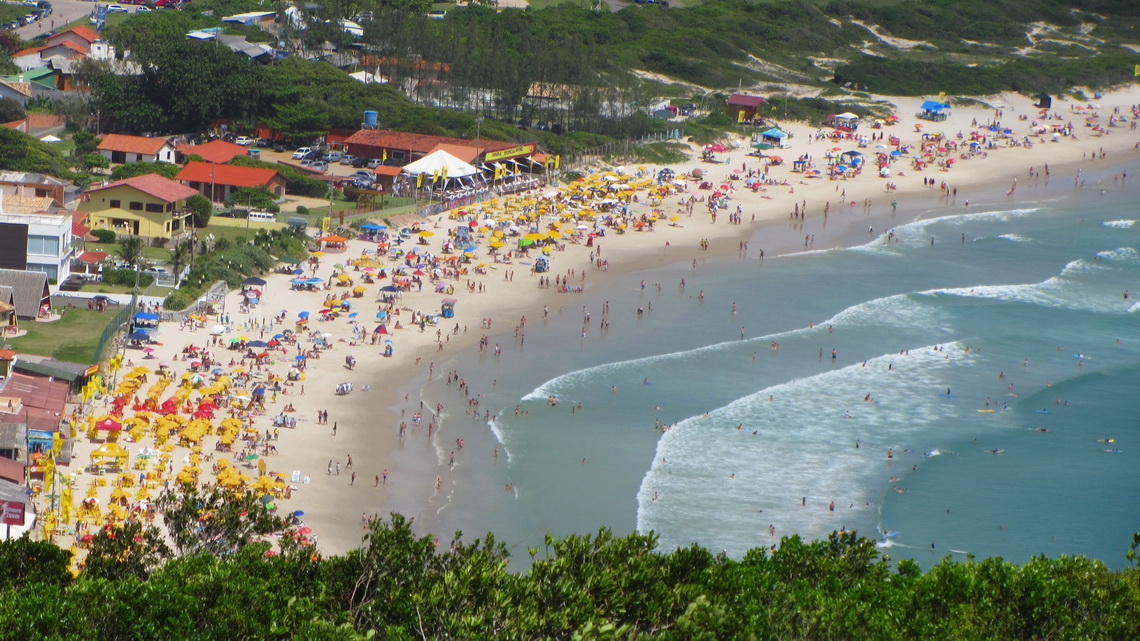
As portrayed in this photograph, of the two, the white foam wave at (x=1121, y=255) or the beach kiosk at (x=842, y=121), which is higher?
the beach kiosk at (x=842, y=121)

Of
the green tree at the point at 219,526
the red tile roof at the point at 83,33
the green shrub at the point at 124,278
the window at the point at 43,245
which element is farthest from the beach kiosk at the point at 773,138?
the green tree at the point at 219,526

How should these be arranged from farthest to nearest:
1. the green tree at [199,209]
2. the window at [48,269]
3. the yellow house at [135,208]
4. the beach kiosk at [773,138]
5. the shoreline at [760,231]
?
the beach kiosk at [773,138], the green tree at [199,209], the yellow house at [135,208], the window at [48,269], the shoreline at [760,231]

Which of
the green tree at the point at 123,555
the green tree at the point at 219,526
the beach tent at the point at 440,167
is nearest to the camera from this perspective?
the green tree at the point at 123,555

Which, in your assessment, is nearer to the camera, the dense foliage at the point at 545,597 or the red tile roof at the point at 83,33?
the dense foliage at the point at 545,597

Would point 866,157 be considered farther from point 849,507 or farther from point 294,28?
point 849,507

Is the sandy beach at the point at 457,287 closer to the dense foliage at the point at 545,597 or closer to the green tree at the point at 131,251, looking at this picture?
the green tree at the point at 131,251

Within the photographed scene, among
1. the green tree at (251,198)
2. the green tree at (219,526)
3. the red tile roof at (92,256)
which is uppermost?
the green tree at (219,526)
